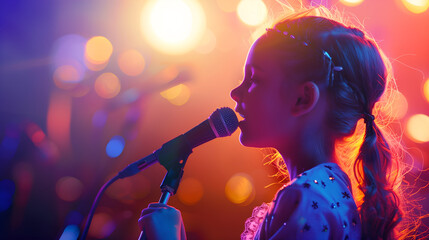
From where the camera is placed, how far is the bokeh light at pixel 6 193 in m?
1.83

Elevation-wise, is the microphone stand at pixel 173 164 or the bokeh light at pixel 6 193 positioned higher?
the bokeh light at pixel 6 193

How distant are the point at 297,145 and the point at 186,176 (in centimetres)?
163

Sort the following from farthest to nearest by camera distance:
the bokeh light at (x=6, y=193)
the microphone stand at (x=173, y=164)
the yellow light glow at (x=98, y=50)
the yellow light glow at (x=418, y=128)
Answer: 1. the yellow light glow at (x=418, y=128)
2. the yellow light glow at (x=98, y=50)
3. the bokeh light at (x=6, y=193)
4. the microphone stand at (x=173, y=164)

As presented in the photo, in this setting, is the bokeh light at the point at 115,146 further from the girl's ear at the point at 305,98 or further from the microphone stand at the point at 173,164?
the girl's ear at the point at 305,98

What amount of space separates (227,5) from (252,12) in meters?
0.18

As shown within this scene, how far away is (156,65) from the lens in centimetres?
228

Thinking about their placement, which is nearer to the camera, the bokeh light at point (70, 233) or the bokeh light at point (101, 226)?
the bokeh light at point (70, 233)

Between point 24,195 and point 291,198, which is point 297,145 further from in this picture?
point 24,195

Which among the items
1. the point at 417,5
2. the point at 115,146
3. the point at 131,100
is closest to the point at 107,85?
the point at 131,100

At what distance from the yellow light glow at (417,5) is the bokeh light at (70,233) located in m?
2.22

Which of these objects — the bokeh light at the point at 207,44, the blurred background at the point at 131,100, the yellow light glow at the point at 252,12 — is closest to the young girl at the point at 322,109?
the blurred background at the point at 131,100

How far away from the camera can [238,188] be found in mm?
2381

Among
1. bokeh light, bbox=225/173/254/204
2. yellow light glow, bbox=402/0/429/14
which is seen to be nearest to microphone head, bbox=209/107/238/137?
bokeh light, bbox=225/173/254/204

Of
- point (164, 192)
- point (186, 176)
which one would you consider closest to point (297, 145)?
point (164, 192)
